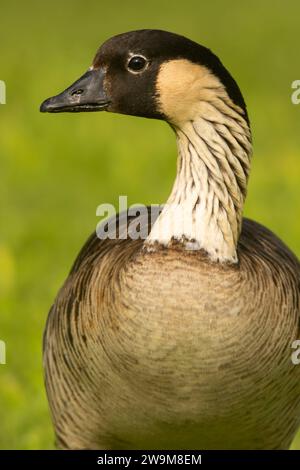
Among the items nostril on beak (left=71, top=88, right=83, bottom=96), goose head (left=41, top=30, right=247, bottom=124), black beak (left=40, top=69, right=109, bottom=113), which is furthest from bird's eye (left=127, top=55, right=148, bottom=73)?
nostril on beak (left=71, top=88, right=83, bottom=96)

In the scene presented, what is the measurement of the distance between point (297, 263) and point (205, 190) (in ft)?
3.59

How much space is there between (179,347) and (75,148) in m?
7.72

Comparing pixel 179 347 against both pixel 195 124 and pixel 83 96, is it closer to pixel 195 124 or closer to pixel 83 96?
pixel 195 124

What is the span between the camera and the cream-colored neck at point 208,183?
5695mm

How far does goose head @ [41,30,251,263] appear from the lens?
224 inches

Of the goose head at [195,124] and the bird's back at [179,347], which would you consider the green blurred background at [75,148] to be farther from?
the goose head at [195,124]

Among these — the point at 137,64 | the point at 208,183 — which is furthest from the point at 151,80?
the point at 208,183

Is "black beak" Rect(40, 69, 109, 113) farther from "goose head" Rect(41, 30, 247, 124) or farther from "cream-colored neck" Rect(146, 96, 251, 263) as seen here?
"cream-colored neck" Rect(146, 96, 251, 263)

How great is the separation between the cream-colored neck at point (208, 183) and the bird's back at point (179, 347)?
75 mm

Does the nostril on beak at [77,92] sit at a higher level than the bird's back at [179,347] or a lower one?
higher

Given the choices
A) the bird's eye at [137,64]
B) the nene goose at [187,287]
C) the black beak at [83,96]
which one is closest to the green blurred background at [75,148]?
the nene goose at [187,287]

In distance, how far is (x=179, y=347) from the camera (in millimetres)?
5590

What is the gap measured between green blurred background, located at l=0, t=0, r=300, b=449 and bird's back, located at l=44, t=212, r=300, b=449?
162 centimetres

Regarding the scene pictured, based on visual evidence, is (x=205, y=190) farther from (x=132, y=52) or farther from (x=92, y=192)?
(x=92, y=192)
